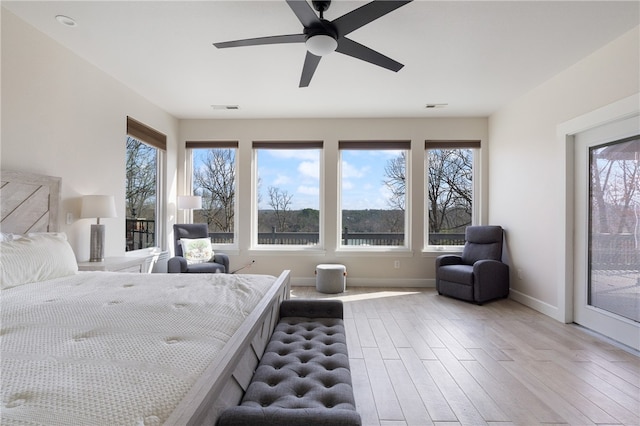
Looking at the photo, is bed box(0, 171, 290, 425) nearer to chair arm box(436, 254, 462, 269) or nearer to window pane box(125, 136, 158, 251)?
window pane box(125, 136, 158, 251)

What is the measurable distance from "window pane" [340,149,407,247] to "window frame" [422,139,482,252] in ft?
1.24

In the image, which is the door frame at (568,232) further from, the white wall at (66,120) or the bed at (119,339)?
the white wall at (66,120)

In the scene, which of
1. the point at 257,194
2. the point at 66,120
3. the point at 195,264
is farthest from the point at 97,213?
the point at 257,194

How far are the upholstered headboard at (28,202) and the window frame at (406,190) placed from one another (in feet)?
12.0

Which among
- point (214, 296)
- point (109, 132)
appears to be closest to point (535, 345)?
point (214, 296)

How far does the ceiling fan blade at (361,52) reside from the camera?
7.90 ft

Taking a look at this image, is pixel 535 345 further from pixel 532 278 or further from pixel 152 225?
pixel 152 225

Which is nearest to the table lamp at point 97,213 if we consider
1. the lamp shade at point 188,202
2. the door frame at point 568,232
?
the lamp shade at point 188,202

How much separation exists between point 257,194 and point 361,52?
3494 mm

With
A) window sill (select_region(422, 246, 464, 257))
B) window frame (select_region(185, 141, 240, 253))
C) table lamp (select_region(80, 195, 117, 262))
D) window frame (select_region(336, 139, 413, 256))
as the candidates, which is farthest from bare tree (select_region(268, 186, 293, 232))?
table lamp (select_region(80, 195, 117, 262))

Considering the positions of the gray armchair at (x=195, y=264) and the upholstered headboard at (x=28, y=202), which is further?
the gray armchair at (x=195, y=264)

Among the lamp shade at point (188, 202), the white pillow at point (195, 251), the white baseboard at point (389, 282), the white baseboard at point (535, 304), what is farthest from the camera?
the white baseboard at point (389, 282)

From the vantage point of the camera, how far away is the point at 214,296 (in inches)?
75.0

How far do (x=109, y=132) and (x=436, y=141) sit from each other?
4.63 m
